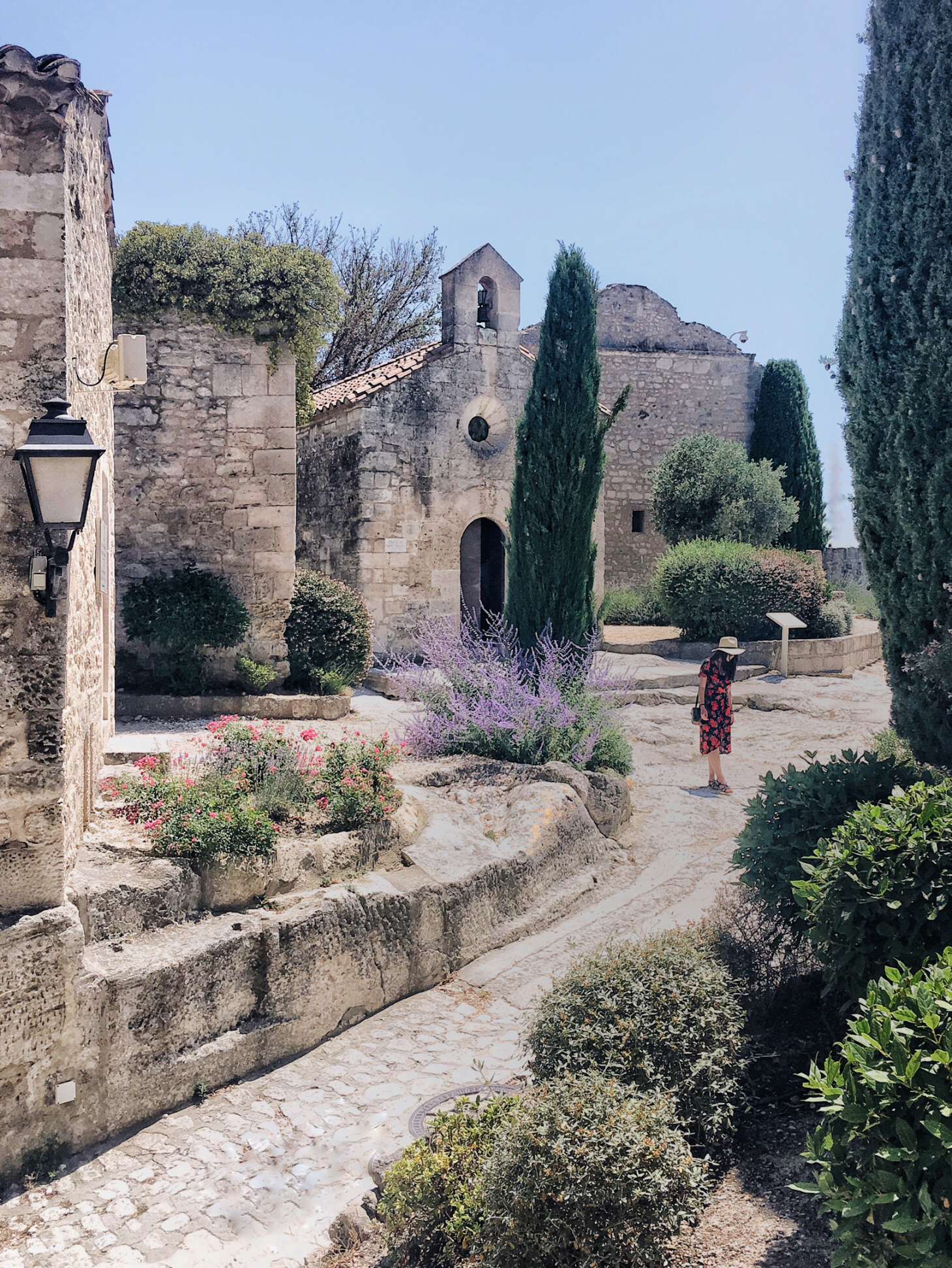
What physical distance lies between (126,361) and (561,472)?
7076 millimetres

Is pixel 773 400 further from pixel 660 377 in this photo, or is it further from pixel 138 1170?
pixel 138 1170

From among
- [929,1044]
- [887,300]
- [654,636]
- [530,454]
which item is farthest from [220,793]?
[654,636]

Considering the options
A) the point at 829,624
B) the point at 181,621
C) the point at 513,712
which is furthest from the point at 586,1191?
the point at 829,624

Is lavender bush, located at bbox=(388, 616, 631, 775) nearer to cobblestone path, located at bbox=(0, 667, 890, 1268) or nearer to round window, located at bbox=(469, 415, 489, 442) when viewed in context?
cobblestone path, located at bbox=(0, 667, 890, 1268)

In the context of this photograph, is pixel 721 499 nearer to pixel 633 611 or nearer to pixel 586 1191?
pixel 633 611

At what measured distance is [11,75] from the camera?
13.0 feet

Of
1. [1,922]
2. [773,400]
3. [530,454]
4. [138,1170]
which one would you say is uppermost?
[773,400]

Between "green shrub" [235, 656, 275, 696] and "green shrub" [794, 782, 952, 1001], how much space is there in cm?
764

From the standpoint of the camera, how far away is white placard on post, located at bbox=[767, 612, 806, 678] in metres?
14.5

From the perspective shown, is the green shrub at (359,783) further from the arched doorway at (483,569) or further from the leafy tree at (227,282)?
the arched doorway at (483,569)

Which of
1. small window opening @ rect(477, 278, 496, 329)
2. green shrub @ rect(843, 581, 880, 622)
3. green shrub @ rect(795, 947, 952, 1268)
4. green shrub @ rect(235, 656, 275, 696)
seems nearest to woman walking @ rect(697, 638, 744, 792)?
green shrub @ rect(235, 656, 275, 696)

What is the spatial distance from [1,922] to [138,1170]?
116cm

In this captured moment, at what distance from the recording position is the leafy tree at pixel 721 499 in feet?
63.0

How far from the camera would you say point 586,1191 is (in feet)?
8.75
